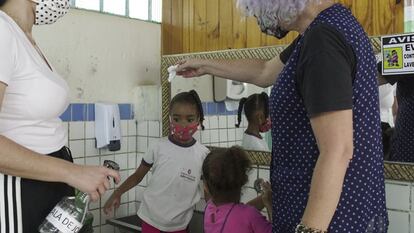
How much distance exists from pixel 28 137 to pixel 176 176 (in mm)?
891

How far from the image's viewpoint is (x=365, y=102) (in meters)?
0.92

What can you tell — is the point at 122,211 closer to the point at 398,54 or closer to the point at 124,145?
the point at 124,145

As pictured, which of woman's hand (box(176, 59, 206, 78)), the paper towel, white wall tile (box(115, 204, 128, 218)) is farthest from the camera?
white wall tile (box(115, 204, 128, 218))

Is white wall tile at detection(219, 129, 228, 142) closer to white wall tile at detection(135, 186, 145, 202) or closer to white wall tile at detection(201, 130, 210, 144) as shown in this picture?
white wall tile at detection(201, 130, 210, 144)

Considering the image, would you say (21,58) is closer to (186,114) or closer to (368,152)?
(368,152)

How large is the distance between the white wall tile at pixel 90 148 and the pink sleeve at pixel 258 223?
1043 mm

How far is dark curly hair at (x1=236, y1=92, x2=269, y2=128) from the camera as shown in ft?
5.67

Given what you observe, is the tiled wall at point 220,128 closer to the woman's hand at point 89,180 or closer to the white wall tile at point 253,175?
the white wall tile at point 253,175

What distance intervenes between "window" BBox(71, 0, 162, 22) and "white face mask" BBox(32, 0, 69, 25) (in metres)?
0.92

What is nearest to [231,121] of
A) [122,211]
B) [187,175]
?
[187,175]

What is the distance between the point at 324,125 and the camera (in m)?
0.85

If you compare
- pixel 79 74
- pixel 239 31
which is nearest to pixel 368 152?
pixel 239 31

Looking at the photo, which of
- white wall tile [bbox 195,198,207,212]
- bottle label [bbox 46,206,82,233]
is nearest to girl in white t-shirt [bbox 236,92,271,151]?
white wall tile [bbox 195,198,207,212]

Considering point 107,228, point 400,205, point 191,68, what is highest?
point 191,68
